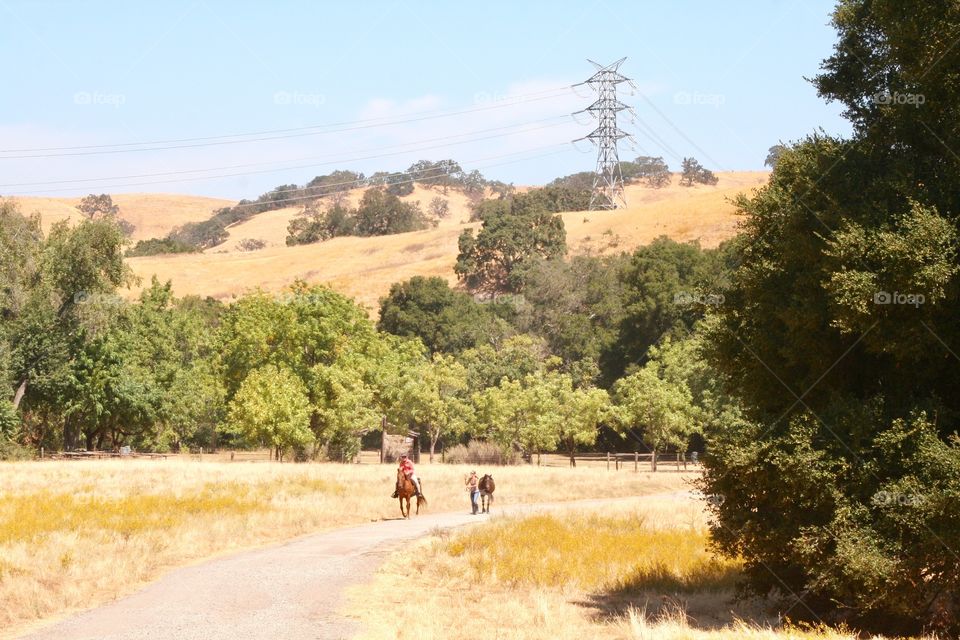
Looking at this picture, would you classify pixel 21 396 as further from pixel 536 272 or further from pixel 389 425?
pixel 536 272

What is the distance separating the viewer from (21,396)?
201 feet

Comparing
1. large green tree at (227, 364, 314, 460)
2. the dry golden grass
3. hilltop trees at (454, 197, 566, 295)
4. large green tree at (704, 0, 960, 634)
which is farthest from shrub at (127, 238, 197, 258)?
large green tree at (704, 0, 960, 634)

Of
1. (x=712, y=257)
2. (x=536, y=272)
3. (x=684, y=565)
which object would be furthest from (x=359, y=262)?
(x=684, y=565)

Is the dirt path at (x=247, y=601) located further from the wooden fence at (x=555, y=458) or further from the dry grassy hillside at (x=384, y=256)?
the dry grassy hillside at (x=384, y=256)

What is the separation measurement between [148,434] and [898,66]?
201 ft

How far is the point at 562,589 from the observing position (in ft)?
61.9

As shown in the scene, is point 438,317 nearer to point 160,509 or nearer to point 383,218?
point 160,509

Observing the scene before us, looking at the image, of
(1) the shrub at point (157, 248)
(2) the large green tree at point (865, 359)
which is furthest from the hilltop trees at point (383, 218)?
(2) the large green tree at point (865, 359)

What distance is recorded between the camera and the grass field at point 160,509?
17.3 metres

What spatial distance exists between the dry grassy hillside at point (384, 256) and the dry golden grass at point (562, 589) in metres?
103

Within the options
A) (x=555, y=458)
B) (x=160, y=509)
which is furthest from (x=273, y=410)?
(x=160, y=509)

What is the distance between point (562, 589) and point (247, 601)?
19.6 feet

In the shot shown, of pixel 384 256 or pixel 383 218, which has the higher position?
pixel 383 218

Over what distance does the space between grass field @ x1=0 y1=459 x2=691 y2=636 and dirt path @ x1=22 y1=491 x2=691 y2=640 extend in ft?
3.01
